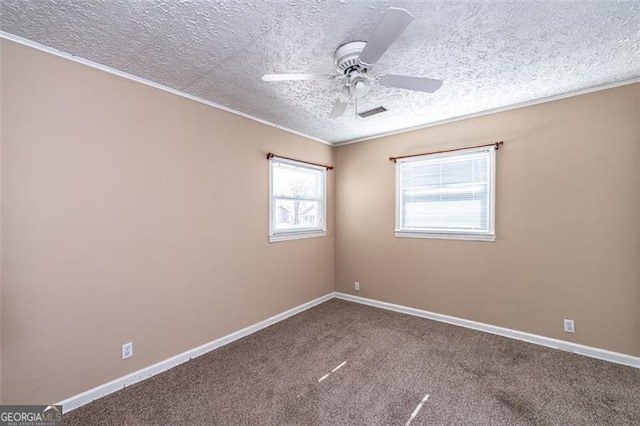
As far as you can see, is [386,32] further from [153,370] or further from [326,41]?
[153,370]

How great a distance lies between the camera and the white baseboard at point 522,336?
8.05 ft

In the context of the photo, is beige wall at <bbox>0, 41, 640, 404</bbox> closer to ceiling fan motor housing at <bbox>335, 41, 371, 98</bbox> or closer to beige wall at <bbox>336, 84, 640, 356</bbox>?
beige wall at <bbox>336, 84, 640, 356</bbox>

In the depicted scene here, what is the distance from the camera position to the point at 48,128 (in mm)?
1859

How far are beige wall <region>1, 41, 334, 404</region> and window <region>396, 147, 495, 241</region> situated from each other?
2.05 metres

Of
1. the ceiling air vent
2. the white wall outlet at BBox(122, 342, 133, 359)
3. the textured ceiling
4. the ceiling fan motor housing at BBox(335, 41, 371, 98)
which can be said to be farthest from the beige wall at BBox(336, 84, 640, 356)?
the white wall outlet at BBox(122, 342, 133, 359)

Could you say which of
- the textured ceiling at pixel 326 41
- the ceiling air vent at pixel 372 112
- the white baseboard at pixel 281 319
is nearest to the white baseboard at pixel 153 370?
the white baseboard at pixel 281 319

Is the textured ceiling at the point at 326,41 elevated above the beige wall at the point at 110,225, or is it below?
above

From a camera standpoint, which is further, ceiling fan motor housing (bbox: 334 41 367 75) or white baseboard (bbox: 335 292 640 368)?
white baseboard (bbox: 335 292 640 368)

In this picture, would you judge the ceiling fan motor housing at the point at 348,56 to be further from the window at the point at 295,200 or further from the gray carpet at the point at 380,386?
the gray carpet at the point at 380,386

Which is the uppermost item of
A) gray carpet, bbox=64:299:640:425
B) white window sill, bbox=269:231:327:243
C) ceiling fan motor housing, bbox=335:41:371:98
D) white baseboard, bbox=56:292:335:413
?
ceiling fan motor housing, bbox=335:41:371:98

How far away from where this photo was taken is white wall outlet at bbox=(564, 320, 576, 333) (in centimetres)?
265

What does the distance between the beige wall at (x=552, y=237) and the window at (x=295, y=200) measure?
47.4 inches

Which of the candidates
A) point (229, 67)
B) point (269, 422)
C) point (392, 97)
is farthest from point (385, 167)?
point (269, 422)

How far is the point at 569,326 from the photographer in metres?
2.67
